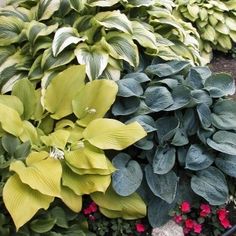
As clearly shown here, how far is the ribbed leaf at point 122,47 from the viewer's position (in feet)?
9.97

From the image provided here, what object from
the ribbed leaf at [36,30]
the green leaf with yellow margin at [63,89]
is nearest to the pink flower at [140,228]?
the green leaf with yellow margin at [63,89]

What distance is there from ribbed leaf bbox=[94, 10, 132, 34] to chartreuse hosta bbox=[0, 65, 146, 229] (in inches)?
16.8

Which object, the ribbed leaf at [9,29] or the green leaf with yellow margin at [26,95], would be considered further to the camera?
the ribbed leaf at [9,29]

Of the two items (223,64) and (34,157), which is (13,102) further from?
(223,64)

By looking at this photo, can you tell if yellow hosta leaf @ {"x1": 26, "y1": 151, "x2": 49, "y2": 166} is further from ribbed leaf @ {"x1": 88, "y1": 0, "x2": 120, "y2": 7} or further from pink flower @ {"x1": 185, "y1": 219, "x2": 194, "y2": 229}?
ribbed leaf @ {"x1": 88, "y1": 0, "x2": 120, "y2": 7}

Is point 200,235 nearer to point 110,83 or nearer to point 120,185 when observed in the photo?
point 120,185

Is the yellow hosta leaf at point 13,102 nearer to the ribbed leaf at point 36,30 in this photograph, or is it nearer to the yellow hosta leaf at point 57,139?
the yellow hosta leaf at point 57,139

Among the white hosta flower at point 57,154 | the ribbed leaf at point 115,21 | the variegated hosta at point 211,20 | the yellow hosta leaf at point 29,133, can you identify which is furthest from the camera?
the variegated hosta at point 211,20

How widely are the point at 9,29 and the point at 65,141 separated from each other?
3.59 feet

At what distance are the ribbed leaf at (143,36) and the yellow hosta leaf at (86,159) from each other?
94 cm

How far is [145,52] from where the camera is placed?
3.26 meters

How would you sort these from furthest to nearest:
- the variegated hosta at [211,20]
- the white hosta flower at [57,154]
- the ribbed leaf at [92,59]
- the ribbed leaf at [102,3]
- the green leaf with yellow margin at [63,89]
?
the variegated hosta at [211,20], the ribbed leaf at [102,3], the ribbed leaf at [92,59], the green leaf with yellow margin at [63,89], the white hosta flower at [57,154]

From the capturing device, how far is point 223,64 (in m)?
4.61

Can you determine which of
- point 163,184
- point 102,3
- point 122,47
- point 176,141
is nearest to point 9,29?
point 102,3
